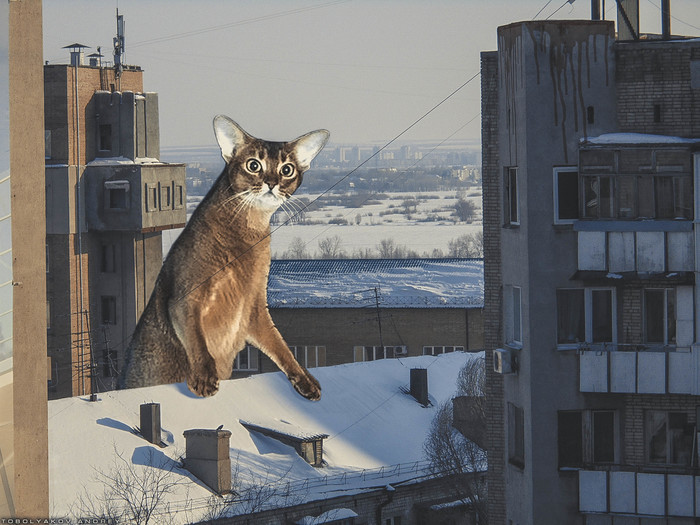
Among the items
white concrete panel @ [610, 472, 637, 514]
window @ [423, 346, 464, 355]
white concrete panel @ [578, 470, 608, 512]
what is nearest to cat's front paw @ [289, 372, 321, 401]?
white concrete panel @ [578, 470, 608, 512]

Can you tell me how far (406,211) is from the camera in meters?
31.2

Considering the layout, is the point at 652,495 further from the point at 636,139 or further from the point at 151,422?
the point at 151,422

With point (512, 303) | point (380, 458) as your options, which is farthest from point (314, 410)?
point (512, 303)

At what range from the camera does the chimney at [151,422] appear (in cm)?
2445

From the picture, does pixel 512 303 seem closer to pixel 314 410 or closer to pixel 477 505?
pixel 314 410

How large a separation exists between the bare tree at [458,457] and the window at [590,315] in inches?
639

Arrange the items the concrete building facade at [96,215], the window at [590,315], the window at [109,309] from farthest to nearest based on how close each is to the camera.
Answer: the window at [109,309] → the concrete building facade at [96,215] → the window at [590,315]

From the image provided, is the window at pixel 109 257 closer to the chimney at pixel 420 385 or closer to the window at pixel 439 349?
the chimney at pixel 420 385

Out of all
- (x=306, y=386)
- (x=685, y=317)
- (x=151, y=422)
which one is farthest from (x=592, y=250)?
(x=151, y=422)

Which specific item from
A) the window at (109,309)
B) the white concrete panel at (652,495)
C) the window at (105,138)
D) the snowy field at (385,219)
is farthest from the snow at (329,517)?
the white concrete panel at (652,495)

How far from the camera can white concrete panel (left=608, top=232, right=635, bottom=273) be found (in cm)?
1628

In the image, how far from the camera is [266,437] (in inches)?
1144

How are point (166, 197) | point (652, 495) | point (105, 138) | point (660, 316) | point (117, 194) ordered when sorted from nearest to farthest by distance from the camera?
point (652, 495), point (660, 316), point (166, 197), point (117, 194), point (105, 138)

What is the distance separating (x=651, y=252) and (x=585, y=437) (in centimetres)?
203
